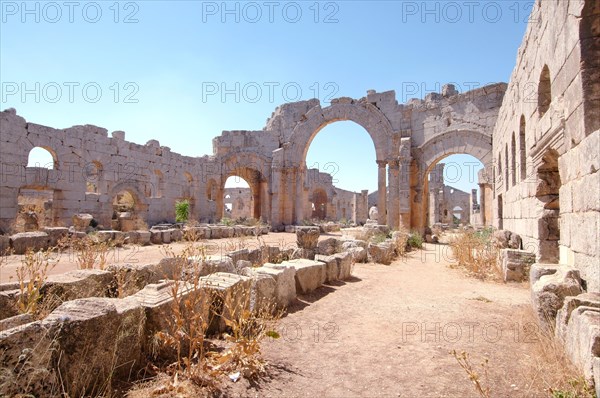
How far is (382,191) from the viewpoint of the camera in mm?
15500

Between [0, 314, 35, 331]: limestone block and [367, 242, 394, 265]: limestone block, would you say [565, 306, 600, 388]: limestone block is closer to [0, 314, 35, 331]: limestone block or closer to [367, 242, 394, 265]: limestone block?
[0, 314, 35, 331]: limestone block

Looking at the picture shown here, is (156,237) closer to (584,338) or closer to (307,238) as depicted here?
(307,238)

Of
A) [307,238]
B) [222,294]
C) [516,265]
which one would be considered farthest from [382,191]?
[222,294]

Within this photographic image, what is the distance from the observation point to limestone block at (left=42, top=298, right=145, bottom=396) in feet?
7.47

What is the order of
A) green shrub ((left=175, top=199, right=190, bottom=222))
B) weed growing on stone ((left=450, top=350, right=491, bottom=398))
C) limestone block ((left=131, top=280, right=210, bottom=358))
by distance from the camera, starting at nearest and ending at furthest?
1. weed growing on stone ((left=450, top=350, right=491, bottom=398))
2. limestone block ((left=131, top=280, right=210, bottom=358))
3. green shrub ((left=175, top=199, right=190, bottom=222))

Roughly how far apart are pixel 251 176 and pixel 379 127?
1012 centimetres

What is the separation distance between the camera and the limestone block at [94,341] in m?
2.28

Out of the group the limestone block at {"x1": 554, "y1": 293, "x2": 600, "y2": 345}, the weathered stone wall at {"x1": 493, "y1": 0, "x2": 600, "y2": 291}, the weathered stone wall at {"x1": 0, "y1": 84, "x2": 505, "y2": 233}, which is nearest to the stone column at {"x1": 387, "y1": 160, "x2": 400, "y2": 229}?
the weathered stone wall at {"x1": 0, "y1": 84, "x2": 505, "y2": 233}

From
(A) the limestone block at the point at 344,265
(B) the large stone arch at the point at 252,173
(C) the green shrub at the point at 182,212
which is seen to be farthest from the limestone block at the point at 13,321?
(B) the large stone arch at the point at 252,173

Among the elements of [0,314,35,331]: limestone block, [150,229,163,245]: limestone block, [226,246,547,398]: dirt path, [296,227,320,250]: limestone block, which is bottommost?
[226,246,547,398]: dirt path

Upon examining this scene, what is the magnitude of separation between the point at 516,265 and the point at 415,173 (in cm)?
860

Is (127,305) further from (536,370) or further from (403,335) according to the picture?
(536,370)

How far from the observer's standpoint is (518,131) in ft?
24.2

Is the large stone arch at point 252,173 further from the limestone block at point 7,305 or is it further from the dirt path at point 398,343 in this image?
the limestone block at point 7,305
